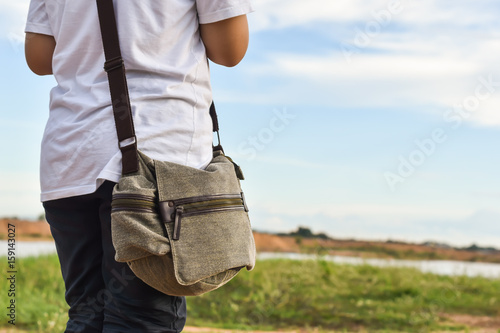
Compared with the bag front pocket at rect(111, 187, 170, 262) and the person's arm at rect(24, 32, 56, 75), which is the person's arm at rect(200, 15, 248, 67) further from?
the person's arm at rect(24, 32, 56, 75)

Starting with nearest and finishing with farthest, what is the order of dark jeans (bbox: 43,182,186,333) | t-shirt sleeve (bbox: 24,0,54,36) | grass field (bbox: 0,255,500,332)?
dark jeans (bbox: 43,182,186,333)
t-shirt sleeve (bbox: 24,0,54,36)
grass field (bbox: 0,255,500,332)

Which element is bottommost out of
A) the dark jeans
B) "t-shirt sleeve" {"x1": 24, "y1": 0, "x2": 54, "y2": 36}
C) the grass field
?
the grass field

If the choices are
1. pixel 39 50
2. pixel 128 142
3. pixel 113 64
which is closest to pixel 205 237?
pixel 128 142

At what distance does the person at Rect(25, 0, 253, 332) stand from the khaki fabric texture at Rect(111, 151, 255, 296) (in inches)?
2.4

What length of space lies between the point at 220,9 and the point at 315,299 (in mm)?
4955

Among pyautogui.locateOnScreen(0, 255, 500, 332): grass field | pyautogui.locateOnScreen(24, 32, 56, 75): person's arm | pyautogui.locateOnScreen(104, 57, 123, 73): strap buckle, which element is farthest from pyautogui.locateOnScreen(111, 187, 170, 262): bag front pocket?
pyautogui.locateOnScreen(0, 255, 500, 332): grass field

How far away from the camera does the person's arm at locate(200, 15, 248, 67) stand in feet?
5.51

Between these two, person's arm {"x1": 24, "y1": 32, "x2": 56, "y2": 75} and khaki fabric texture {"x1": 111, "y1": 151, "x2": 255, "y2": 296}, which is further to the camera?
person's arm {"x1": 24, "y1": 32, "x2": 56, "y2": 75}

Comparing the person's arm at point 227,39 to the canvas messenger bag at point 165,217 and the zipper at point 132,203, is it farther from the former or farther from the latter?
the zipper at point 132,203

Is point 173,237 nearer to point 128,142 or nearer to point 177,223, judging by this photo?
point 177,223

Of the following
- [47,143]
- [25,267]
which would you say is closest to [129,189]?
[47,143]

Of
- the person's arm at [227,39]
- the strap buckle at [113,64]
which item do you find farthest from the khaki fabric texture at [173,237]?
the person's arm at [227,39]

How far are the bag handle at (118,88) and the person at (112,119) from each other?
0.03 meters

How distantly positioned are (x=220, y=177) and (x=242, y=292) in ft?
15.5
